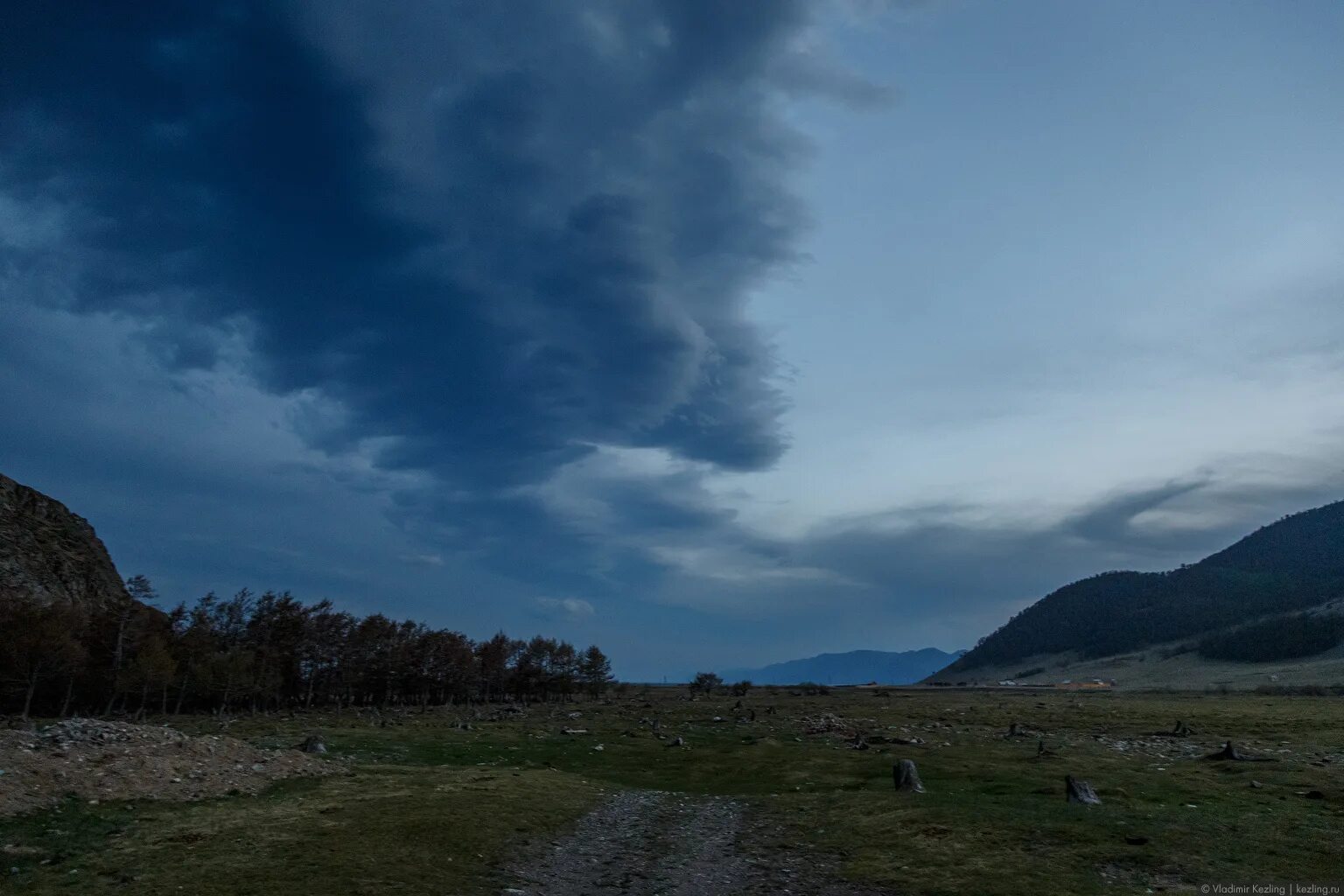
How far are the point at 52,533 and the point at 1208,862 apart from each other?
607ft

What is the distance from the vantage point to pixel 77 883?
17.7 metres

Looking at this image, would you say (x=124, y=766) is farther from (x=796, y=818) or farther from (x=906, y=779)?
(x=906, y=779)

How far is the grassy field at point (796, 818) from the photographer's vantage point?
1984cm

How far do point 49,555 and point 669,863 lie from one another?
163m

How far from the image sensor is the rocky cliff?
125562mm

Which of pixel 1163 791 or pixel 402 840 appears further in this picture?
pixel 1163 791

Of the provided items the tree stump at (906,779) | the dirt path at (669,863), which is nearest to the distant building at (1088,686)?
the tree stump at (906,779)

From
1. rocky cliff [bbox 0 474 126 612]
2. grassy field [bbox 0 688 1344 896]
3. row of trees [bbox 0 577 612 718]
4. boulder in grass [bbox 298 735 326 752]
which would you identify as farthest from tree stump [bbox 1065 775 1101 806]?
rocky cliff [bbox 0 474 126 612]

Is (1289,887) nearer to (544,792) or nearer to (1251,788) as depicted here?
(1251,788)

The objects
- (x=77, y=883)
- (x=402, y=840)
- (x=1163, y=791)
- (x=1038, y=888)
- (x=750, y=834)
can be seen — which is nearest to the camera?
(x=77, y=883)

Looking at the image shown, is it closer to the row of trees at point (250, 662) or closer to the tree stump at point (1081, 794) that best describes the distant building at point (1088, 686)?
the row of trees at point (250, 662)

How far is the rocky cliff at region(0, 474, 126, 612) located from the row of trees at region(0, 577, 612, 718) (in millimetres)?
23373

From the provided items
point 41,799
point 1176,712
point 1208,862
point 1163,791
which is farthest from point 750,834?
point 1176,712

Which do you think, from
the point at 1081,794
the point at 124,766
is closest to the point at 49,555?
the point at 124,766
